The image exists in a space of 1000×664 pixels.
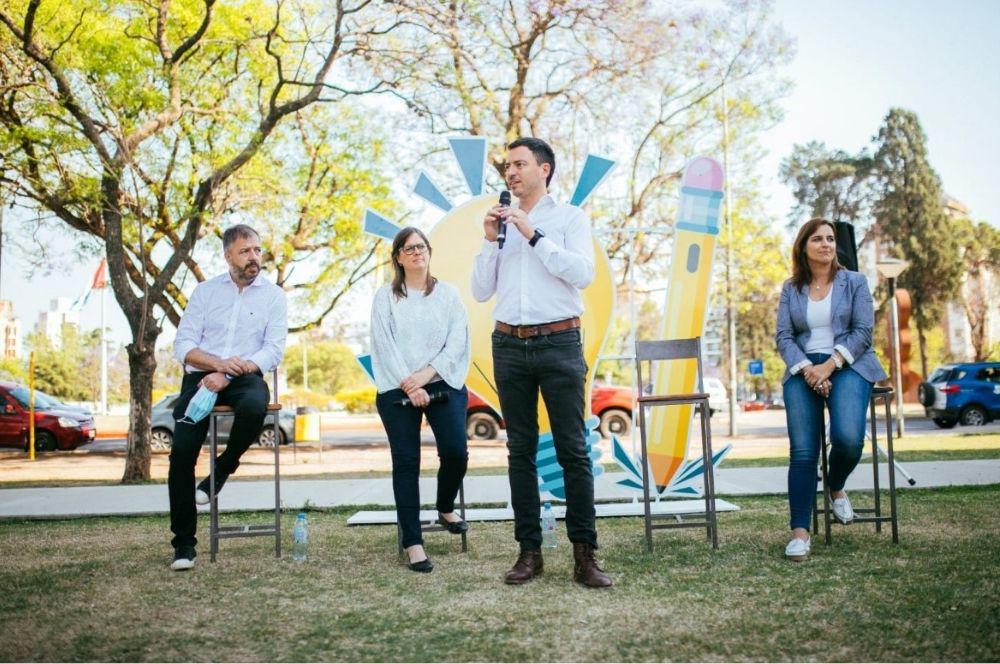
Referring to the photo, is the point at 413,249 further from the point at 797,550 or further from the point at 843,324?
the point at 797,550

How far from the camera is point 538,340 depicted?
11.7 feet

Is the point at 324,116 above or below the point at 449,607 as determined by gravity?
above

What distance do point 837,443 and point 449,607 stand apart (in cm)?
223

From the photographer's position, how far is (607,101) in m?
14.4

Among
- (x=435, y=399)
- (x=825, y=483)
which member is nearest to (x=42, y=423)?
(x=435, y=399)

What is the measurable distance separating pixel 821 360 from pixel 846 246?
6.22 ft

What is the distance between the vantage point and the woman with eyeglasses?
403cm

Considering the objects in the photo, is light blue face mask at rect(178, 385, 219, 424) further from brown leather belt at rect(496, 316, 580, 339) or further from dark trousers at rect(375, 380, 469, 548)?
brown leather belt at rect(496, 316, 580, 339)

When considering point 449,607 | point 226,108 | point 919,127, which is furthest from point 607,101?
point 919,127

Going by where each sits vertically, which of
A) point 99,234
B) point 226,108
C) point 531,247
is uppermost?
point 226,108

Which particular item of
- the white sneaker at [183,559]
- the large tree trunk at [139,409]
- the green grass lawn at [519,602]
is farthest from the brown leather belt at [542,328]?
the large tree trunk at [139,409]

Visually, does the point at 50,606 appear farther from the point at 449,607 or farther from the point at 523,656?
the point at 523,656

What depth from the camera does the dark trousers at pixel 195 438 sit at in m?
4.04

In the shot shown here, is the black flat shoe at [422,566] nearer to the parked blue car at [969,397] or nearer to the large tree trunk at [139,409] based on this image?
the large tree trunk at [139,409]
